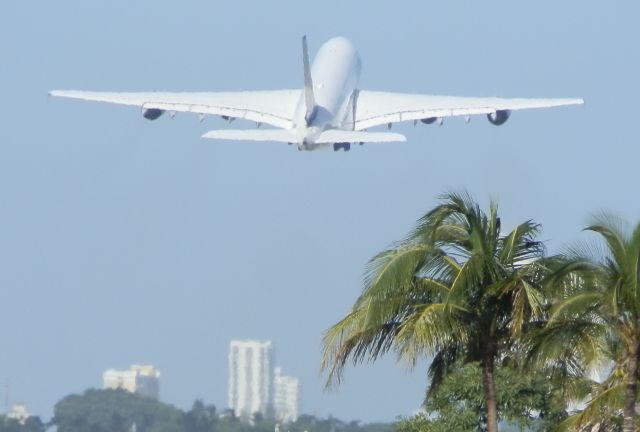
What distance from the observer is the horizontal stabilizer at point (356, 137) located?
7076 centimetres

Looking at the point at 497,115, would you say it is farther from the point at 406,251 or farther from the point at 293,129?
the point at 406,251

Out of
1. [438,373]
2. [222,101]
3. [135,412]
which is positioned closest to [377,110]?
[222,101]

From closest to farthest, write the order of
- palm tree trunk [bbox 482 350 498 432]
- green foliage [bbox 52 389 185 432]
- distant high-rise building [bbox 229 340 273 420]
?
palm tree trunk [bbox 482 350 498 432], green foliage [bbox 52 389 185 432], distant high-rise building [bbox 229 340 273 420]

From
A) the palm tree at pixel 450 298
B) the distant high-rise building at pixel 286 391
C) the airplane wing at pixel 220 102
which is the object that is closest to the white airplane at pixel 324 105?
the airplane wing at pixel 220 102

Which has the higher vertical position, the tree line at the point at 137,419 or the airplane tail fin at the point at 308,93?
Answer: the airplane tail fin at the point at 308,93

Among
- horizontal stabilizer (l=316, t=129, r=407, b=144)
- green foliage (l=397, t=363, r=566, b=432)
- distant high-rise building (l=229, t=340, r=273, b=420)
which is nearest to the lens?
green foliage (l=397, t=363, r=566, b=432)

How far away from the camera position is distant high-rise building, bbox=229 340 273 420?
110125 millimetres

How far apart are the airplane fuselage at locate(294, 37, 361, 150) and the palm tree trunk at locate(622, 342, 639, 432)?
53643mm

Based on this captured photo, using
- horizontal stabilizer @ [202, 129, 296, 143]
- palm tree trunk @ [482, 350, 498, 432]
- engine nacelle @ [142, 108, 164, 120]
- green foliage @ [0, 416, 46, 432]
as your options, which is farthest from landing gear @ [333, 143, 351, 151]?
palm tree trunk @ [482, 350, 498, 432]

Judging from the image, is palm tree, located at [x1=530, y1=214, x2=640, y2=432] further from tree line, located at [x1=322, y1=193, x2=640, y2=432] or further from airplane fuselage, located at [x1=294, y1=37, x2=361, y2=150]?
airplane fuselage, located at [x1=294, y1=37, x2=361, y2=150]

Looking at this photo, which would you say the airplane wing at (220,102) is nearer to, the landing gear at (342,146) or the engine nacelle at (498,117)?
the landing gear at (342,146)

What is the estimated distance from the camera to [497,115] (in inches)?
3327

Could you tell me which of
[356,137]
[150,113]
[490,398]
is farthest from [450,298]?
[150,113]

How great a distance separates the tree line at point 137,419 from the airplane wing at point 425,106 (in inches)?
693
